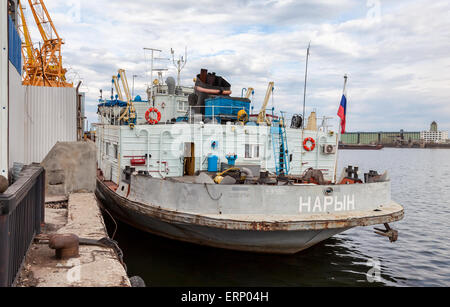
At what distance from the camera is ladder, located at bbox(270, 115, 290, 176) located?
44.4 feet

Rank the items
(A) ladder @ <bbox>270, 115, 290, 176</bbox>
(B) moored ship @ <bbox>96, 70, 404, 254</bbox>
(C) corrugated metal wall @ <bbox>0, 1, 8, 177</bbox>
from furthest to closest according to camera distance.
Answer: (A) ladder @ <bbox>270, 115, 290, 176</bbox> < (B) moored ship @ <bbox>96, 70, 404, 254</bbox> < (C) corrugated metal wall @ <bbox>0, 1, 8, 177</bbox>

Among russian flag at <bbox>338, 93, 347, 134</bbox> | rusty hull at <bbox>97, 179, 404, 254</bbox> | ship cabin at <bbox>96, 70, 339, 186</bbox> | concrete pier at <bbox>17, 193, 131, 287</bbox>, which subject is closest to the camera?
concrete pier at <bbox>17, 193, 131, 287</bbox>

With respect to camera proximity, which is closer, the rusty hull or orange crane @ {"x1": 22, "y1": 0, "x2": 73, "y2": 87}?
the rusty hull

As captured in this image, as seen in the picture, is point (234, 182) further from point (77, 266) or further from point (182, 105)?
point (182, 105)

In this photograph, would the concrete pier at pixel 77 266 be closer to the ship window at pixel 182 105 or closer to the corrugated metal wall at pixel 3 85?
the corrugated metal wall at pixel 3 85

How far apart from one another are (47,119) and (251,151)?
22.4ft

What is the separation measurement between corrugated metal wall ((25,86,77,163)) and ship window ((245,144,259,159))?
5817mm

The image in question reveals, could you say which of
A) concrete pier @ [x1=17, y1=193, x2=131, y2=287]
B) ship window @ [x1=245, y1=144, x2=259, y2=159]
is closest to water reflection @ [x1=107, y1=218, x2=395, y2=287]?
concrete pier @ [x1=17, y1=193, x2=131, y2=287]

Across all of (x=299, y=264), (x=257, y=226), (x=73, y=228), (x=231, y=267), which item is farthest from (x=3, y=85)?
(x=299, y=264)

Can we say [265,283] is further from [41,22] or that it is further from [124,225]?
[41,22]

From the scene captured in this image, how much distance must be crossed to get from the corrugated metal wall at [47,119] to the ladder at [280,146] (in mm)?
6892

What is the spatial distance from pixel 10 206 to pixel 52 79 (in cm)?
4049

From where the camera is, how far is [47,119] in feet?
37.3

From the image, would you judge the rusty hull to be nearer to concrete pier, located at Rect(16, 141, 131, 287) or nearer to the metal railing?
concrete pier, located at Rect(16, 141, 131, 287)
